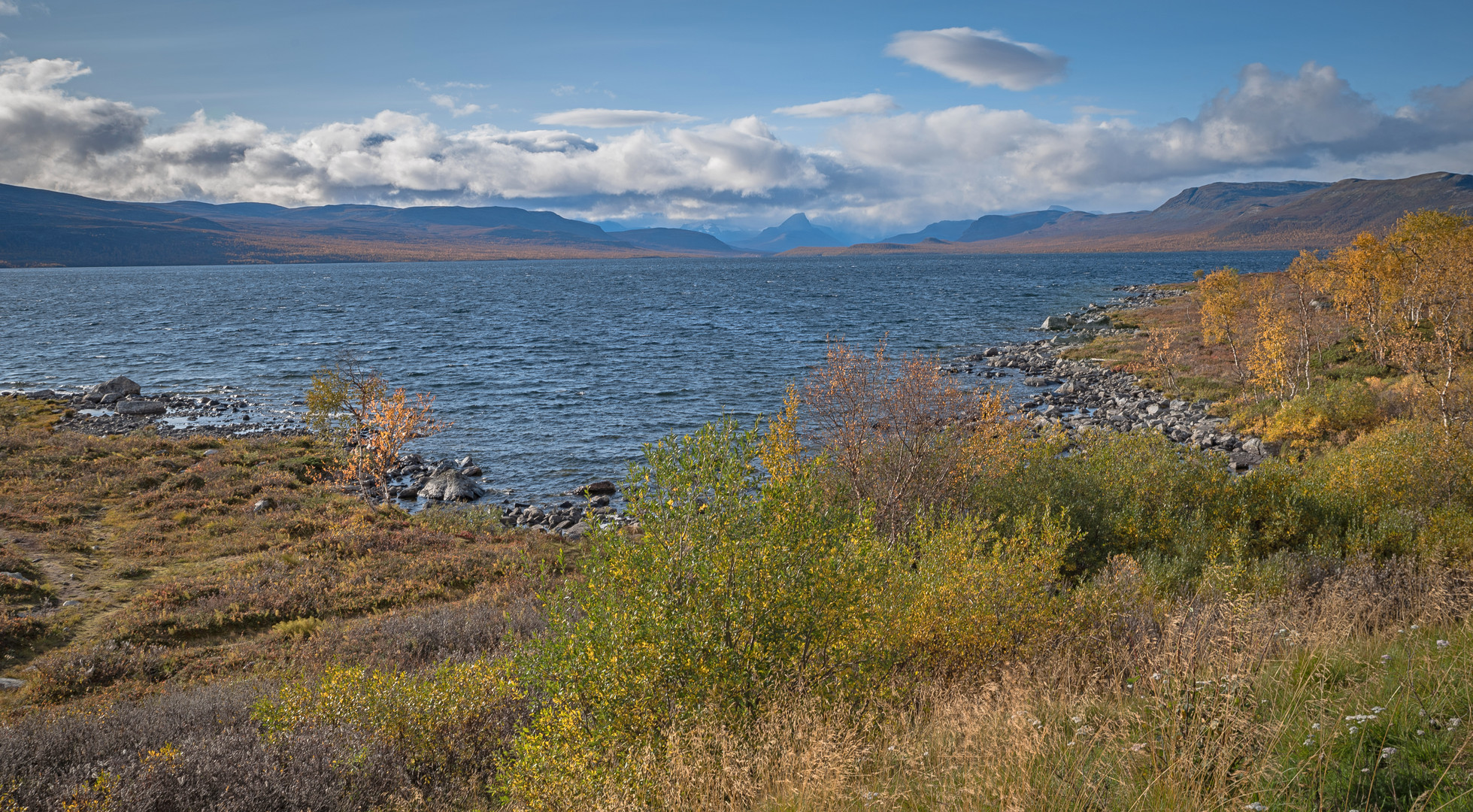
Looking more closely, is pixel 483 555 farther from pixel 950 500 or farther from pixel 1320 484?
pixel 1320 484

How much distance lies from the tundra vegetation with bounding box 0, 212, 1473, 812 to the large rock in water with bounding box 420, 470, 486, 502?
21.1 feet

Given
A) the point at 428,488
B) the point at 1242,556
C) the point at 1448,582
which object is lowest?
the point at 428,488

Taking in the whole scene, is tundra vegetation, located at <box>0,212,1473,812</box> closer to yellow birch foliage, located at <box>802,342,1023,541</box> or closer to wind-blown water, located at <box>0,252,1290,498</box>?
yellow birch foliage, located at <box>802,342,1023,541</box>

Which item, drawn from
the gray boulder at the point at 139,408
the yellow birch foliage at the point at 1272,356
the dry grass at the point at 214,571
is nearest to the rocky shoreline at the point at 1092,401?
the yellow birch foliage at the point at 1272,356

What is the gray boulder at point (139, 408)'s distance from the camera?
3865cm

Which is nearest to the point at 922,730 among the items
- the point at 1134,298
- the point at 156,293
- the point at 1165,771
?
the point at 1165,771

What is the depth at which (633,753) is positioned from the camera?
20.9 feet

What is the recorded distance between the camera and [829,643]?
7.49 metres

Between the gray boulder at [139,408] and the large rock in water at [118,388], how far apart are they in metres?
3.36

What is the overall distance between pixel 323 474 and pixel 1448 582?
32.3m

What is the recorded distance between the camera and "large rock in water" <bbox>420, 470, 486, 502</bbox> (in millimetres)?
26766

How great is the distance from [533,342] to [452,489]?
41.7 m

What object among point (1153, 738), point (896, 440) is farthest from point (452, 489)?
point (1153, 738)

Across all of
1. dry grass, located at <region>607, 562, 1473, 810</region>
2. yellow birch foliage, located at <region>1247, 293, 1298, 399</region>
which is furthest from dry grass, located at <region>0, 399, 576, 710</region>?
yellow birch foliage, located at <region>1247, 293, 1298, 399</region>
